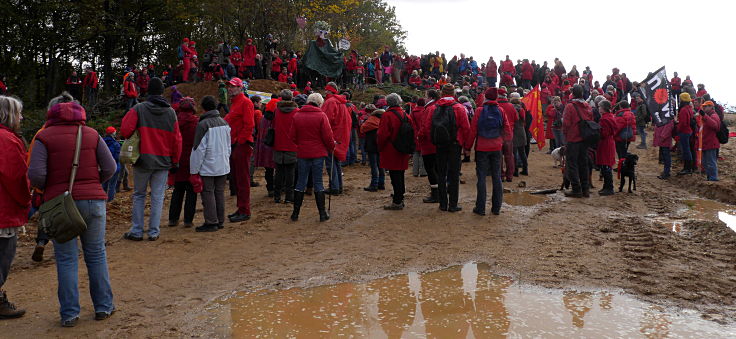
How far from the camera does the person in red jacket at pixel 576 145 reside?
396 inches

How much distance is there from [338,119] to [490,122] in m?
2.81

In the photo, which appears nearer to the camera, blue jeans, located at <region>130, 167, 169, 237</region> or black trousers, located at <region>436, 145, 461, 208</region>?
blue jeans, located at <region>130, 167, 169, 237</region>

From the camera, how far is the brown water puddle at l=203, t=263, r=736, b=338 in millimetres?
4234

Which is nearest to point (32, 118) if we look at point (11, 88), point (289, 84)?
point (11, 88)

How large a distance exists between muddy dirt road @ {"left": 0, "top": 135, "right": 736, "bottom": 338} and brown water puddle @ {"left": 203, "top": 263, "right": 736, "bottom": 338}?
250 millimetres

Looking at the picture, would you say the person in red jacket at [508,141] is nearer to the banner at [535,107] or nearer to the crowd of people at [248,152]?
the crowd of people at [248,152]

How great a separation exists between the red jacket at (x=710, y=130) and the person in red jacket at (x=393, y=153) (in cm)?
788

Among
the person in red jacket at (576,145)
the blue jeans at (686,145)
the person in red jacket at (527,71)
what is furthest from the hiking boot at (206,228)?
the person in red jacket at (527,71)

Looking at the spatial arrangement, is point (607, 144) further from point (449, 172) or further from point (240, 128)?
point (240, 128)

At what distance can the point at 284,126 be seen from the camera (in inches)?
358

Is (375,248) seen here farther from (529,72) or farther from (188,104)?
(529,72)

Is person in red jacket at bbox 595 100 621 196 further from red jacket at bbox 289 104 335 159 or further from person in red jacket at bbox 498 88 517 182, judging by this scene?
red jacket at bbox 289 104 335 159

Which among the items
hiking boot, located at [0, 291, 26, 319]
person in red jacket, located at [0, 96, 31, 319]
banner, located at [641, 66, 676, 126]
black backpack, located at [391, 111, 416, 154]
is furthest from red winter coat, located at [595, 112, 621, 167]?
hiking boot, located at [0, 291, 26, 319]

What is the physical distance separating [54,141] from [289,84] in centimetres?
1699
